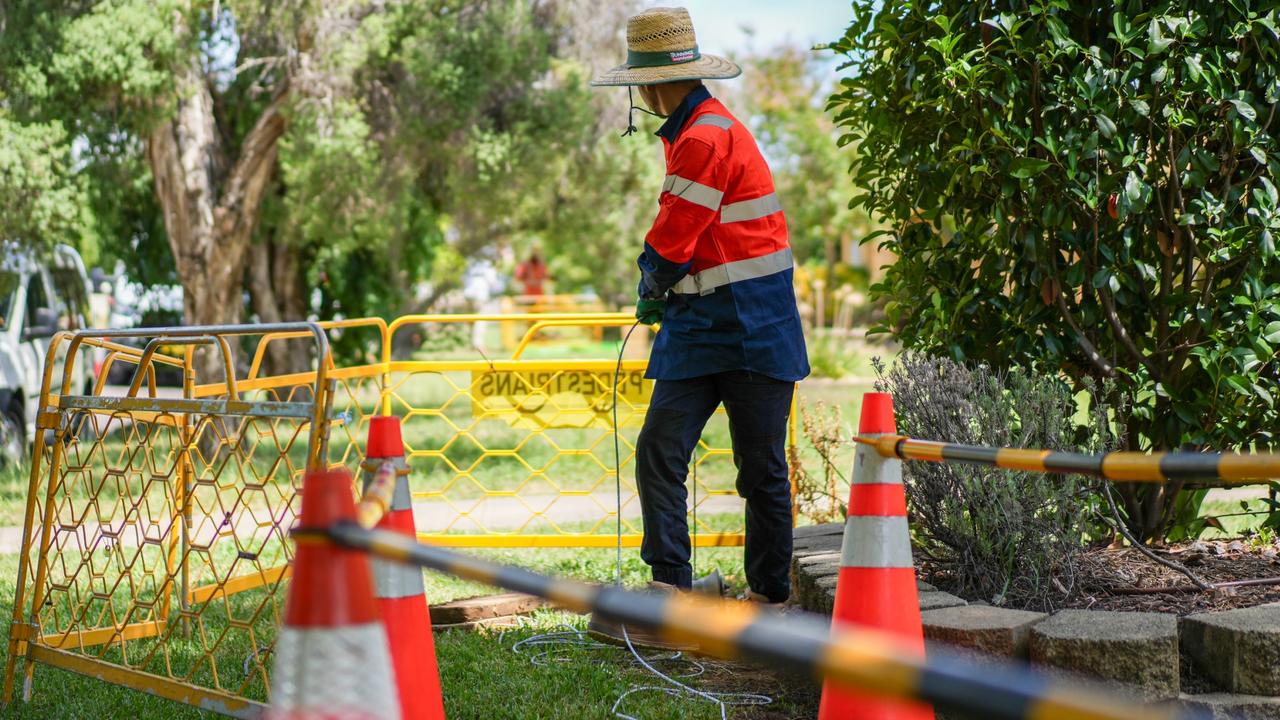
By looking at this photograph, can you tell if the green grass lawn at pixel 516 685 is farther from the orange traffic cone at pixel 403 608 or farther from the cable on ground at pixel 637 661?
the orange traffic cone at pixel 403 608

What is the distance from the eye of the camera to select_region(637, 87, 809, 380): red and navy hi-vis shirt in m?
4.31

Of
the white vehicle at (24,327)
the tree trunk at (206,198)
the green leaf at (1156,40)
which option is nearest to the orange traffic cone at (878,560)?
the green leaf at (1156,40)

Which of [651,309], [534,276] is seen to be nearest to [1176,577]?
[651,309]

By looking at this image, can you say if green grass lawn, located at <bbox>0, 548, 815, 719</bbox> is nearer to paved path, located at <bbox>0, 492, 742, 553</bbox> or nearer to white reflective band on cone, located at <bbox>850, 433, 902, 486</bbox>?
white reflective band on cone, located at <bbox>850, 433, 902, 486</bbox>

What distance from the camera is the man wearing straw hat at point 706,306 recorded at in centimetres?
433

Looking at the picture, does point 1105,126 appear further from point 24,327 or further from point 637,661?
point 24,327

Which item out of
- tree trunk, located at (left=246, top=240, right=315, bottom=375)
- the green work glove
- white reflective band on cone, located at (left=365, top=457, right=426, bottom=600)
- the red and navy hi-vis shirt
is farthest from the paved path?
tree trunk, located at (left=246, top=240, right=315, bottom=375)

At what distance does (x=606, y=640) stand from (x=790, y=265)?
1.62 m

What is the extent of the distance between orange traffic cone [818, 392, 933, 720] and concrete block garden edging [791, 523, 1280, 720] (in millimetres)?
602

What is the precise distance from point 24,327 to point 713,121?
29.1ft

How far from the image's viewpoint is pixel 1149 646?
3.39 m

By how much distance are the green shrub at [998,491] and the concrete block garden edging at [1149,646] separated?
1.58ft

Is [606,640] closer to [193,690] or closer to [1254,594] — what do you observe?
[193,690]

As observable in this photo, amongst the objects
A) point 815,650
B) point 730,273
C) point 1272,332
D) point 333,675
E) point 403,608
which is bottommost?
point 403,608
